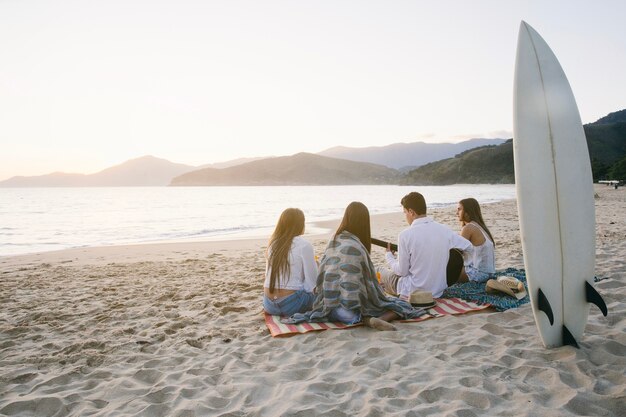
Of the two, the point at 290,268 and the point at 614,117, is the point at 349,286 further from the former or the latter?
the point at 614,117

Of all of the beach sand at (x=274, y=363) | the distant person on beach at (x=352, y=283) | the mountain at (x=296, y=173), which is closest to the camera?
the beach sand at (x=274, y=363)

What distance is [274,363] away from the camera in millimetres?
3766

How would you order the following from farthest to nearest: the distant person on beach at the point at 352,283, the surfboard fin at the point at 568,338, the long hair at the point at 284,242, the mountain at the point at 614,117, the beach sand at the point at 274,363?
the mountain at the point at 614,117 < the long hair at the point at 284,242 < the distant person on beach at the point at 352,283 < the surfboard fin at the point at 568,338 < the beach sand at the point at 274,363

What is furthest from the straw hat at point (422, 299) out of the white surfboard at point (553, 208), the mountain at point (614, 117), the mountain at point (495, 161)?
the mountain at point (614, 117)

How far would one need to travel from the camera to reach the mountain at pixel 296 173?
14650cm

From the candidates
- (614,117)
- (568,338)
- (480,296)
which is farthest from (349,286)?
(614,117)

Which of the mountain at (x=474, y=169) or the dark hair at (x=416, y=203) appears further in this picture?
the mountain at (x=474, y=169)

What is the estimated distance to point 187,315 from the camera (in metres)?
5.30

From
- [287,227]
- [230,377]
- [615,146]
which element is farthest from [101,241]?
[615,146]

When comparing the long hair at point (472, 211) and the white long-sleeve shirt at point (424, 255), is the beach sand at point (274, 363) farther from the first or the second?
the long hair at point (472, 211)

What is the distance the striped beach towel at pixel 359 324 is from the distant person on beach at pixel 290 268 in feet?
0.76

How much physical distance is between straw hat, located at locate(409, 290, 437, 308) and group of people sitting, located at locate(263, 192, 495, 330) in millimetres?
67

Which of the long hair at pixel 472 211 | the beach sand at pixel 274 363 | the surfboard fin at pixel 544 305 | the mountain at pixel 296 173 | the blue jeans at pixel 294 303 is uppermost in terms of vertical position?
the mountain at pixel 296 173

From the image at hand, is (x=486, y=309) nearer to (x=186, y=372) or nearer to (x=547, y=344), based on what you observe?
(x=547, y=344)
